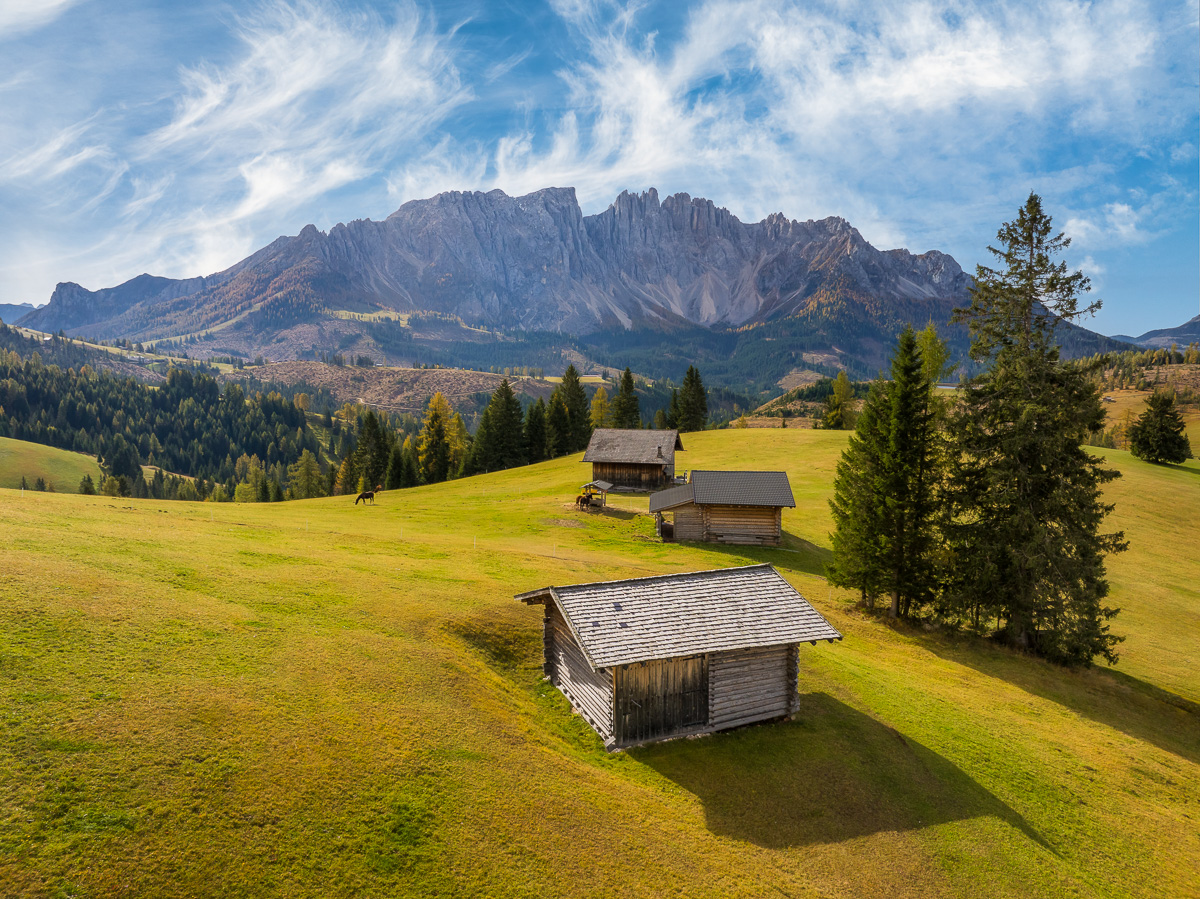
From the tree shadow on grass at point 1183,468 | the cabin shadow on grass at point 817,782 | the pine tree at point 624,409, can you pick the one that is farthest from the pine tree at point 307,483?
the tree shadow on grass at point 1183,468

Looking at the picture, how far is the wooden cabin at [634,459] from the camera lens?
6788 centimetres

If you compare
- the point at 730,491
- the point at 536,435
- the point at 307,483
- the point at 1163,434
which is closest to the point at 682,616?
A: the point at 730,491

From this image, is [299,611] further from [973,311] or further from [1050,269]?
[1050,269]

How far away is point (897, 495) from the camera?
112 ft

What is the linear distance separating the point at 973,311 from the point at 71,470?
203536mm

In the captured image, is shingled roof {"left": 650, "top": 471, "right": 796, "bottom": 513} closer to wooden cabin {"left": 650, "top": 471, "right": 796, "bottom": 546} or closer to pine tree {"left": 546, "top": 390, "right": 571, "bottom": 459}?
wooden cabin {"left": 650, "top": 471, "right": 796, "bottom": 546}

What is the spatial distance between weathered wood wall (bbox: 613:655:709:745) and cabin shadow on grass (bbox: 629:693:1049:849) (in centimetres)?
57

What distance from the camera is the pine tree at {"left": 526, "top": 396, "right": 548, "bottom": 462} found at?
329 ft

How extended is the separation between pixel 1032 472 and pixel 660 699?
24.3m

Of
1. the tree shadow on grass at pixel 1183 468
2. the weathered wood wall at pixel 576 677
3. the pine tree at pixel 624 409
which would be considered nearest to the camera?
the weathered wood wall at pixel 576 677

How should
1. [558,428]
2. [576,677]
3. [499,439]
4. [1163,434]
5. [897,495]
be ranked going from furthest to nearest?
[558,428] → [499,439] → [1163,434] → [897,495] → [576,677]

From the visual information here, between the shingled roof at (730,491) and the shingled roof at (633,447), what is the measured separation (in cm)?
1470

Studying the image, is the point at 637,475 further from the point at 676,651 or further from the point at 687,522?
the point at 676,651

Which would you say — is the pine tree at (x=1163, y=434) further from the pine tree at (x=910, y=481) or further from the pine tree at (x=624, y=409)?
the pine tree at (x=910, y=481)
